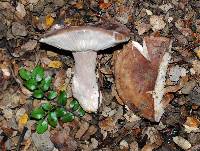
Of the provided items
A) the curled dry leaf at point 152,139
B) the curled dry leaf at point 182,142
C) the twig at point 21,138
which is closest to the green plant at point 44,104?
the twig at point 21,138

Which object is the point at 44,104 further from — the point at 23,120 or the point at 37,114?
the point at 23,120

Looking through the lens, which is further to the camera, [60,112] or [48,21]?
[48,21]

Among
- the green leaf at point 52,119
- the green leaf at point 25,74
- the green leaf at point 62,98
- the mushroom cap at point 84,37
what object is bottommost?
the green leaf at point 52,119

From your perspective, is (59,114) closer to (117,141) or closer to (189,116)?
(117,141)

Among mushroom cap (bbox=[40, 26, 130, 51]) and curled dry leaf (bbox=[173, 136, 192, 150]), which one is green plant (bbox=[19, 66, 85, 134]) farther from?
curled dry leaf (bbox=[173, 136, 192, 150])

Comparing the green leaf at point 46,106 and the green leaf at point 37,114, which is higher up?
the green leaf at point 46,106

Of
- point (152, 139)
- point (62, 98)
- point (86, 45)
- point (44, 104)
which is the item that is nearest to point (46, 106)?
point (44, 104)

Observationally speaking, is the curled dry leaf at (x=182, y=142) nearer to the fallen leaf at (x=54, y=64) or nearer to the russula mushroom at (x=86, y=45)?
the russula mushroom at (x=86, y=45)

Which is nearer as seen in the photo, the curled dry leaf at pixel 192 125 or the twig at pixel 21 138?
the twig at pixel 21 138
